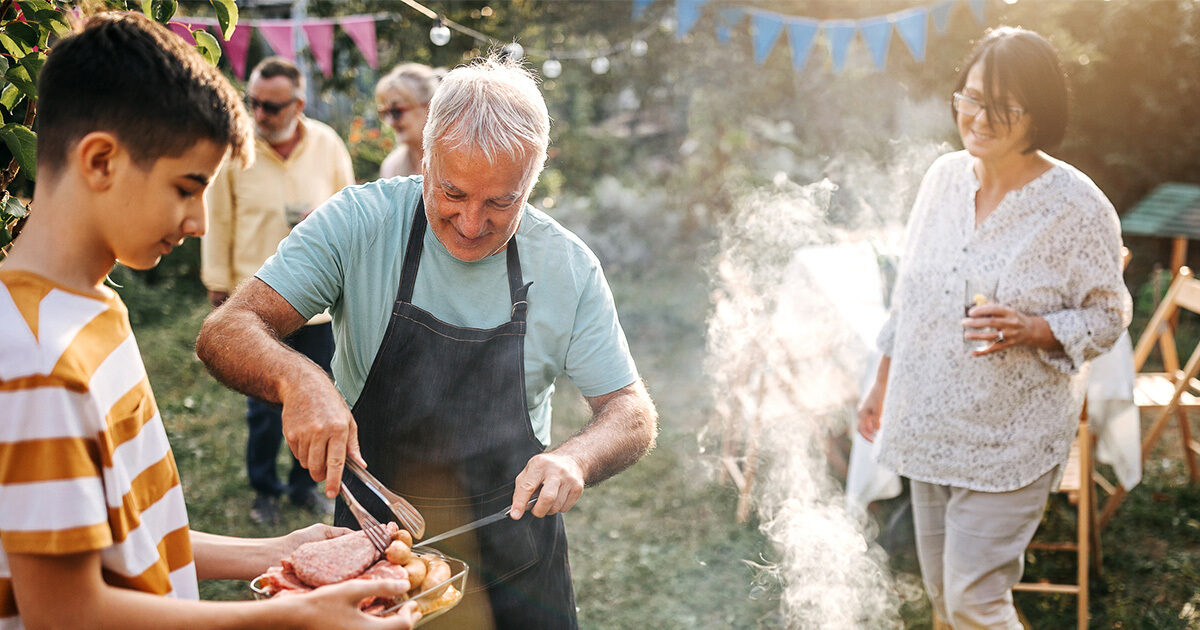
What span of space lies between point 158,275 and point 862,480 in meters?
7.75

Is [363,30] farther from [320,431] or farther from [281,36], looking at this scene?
[320,431]

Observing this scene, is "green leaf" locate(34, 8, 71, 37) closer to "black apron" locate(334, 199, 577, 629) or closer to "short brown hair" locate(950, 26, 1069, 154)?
"black apron" locate(334, 199, 577, 629)

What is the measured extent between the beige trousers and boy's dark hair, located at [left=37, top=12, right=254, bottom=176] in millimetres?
2439

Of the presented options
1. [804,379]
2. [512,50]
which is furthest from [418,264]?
[804,379]

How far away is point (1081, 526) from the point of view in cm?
357

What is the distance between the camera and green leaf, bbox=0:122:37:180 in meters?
1.56

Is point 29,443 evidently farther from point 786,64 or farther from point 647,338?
point 786,64

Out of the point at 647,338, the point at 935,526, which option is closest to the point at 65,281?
the point at 935,526

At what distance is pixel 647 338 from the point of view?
7.38 meters

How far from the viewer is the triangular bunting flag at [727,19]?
832 centimetres

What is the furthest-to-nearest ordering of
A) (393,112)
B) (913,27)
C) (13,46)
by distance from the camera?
(913,27), (393,112), (13,46)

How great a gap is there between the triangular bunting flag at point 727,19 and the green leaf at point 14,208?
7.44 m

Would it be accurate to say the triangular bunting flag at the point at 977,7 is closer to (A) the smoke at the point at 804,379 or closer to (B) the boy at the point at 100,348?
(A) the smoke at the point at 804,379

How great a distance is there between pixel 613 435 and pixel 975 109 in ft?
5.18
